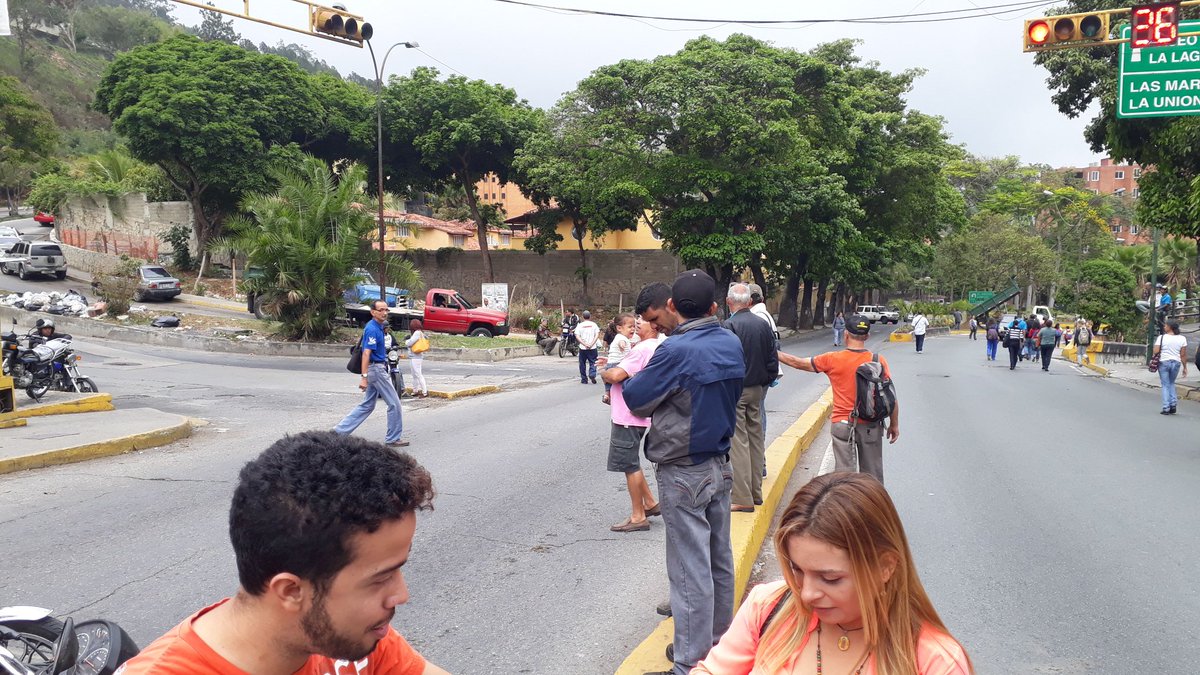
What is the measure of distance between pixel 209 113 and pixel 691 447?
39.2 m


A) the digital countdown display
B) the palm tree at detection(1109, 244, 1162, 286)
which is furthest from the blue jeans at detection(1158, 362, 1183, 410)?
the palm tree at detection(1109, 244, 1162, 286)

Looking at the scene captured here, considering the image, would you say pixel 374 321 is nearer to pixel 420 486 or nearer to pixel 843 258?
pixel 420 486

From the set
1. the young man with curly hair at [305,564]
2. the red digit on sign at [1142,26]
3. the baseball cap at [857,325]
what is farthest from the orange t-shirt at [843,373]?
the red digit on sign at [1142,26]

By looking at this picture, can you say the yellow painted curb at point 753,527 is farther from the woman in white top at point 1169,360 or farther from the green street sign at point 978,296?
the green street sign at point 978,296

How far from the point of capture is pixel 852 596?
2.13 metres

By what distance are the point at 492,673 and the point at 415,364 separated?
467 inches

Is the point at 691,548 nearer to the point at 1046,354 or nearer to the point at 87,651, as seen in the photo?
the point at 87,651

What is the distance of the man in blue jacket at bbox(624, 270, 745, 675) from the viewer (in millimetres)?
3982

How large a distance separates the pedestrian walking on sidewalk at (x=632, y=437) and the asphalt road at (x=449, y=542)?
216mm

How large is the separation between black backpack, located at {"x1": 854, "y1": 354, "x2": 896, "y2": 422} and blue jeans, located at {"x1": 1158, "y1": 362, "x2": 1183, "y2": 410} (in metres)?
11.6

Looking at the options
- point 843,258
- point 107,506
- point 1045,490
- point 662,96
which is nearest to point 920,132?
point 843,258

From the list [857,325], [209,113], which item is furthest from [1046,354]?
[209,113]

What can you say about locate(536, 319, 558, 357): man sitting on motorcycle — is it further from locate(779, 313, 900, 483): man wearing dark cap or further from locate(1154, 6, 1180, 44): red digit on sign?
locate(779, 313, 900, 483): man wearing dark cap

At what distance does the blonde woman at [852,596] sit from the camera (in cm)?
212
